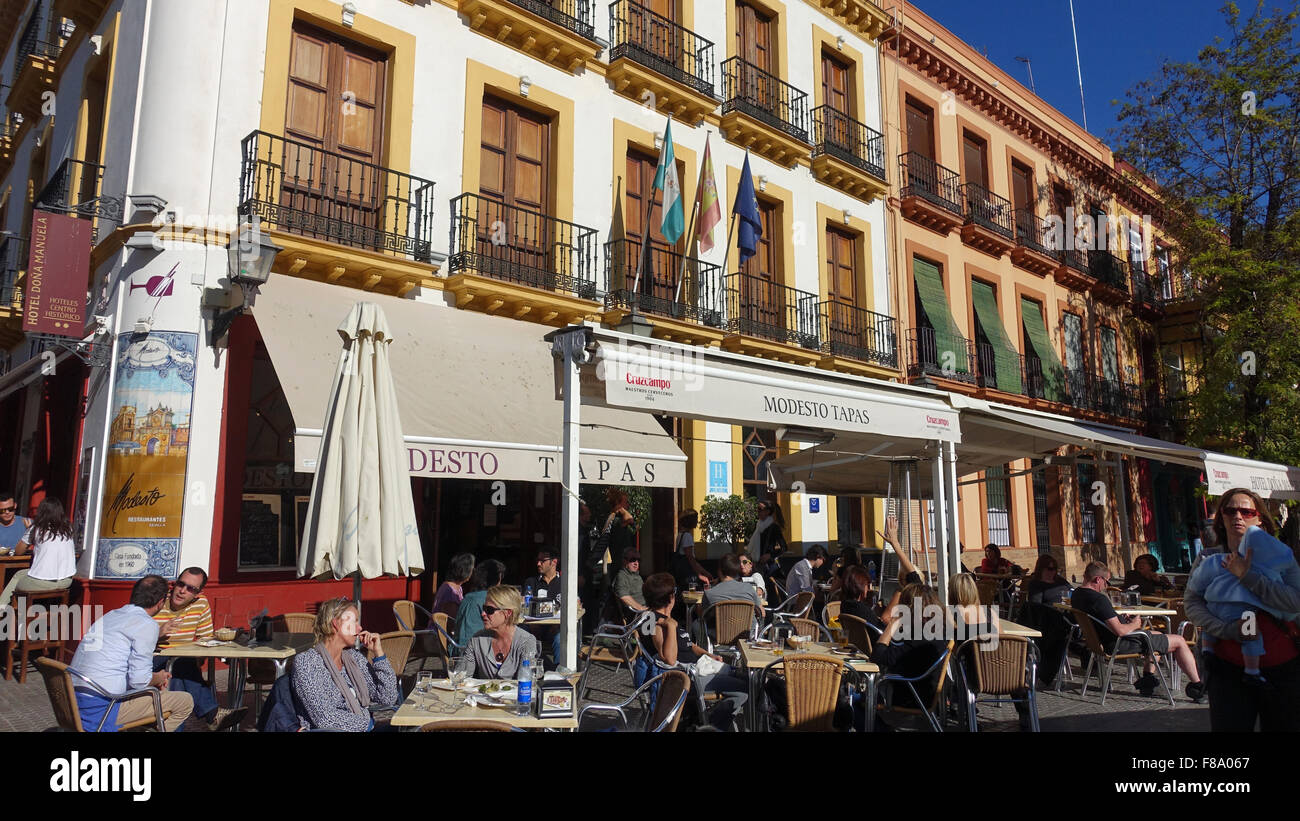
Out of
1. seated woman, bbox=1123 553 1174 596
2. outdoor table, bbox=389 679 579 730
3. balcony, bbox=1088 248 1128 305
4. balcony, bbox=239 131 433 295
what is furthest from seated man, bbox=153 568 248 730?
balcony, bbox=1088 248 1128 305

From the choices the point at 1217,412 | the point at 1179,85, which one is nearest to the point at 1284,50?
the point at 1179,85

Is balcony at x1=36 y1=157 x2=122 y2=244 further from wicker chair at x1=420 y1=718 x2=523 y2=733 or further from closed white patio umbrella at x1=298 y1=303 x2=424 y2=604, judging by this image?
wicker chair at x1=420 y1=718 x2=523 y2=733

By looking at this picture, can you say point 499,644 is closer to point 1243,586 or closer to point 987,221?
point 1243,586

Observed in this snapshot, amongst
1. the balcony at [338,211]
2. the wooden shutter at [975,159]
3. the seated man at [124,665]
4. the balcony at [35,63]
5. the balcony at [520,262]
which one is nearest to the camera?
the seated man at [124,665]

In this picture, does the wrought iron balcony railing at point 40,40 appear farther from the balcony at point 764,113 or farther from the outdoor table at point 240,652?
the outdoor table at point 240,652

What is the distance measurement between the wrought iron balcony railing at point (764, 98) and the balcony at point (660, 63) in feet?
1.50

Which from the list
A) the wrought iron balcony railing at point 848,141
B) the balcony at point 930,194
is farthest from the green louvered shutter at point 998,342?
the wrought iron balcony railing at point 848,141

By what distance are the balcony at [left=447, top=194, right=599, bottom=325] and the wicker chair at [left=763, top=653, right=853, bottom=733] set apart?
6879mm

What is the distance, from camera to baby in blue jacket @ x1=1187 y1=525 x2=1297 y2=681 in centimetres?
387

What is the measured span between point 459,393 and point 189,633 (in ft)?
12.1

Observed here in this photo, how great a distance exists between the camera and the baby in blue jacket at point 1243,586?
387cm

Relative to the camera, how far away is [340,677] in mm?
4324
